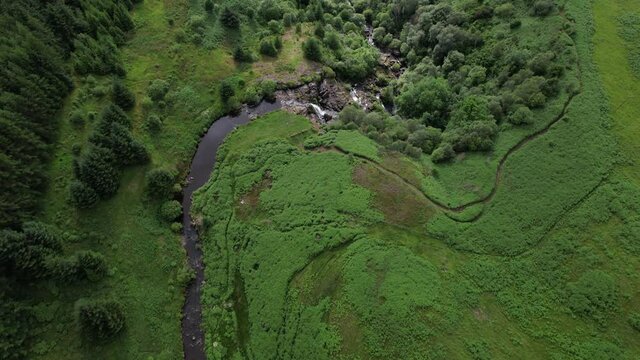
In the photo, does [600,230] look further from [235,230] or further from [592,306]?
[235,230]

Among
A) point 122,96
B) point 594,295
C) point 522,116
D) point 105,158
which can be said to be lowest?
point 594,295

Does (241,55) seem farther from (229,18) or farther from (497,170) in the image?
(497,170)

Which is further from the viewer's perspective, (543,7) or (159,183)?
(543,7)

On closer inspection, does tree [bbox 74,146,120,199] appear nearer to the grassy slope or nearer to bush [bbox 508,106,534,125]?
the grassy slope

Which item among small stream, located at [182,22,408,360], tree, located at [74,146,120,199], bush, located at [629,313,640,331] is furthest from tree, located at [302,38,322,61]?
bush, located at [629,313,640,331]

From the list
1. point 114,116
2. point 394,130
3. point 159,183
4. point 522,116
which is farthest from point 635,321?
point 114,116

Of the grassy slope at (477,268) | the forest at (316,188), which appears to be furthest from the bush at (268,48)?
the grassy slope at (477,268)

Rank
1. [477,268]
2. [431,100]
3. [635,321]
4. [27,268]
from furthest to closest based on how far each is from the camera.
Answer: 1. [431,100]
2. [477,268]
3. [27,268]
4. [635,321]
